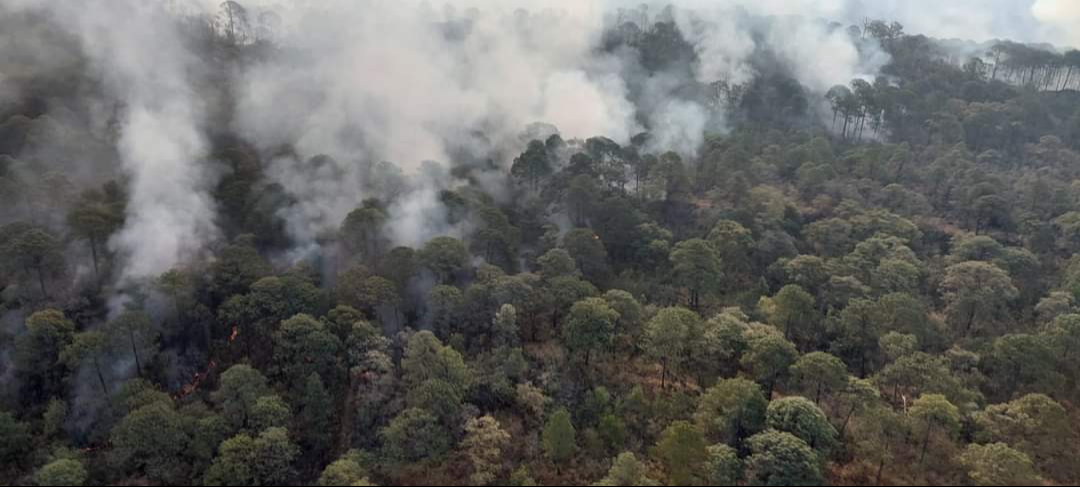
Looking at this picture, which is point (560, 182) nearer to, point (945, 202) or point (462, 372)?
point (462, 372)

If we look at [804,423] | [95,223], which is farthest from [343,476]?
[95,223]

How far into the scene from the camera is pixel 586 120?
76.8 meters

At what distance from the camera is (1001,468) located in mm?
28156

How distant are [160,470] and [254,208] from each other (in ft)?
80.9

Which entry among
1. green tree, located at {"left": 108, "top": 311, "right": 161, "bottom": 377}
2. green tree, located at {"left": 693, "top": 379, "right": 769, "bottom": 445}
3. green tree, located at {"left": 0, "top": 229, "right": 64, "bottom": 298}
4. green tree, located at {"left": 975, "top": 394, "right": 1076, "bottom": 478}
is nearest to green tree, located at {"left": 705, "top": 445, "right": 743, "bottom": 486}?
green tree, located at {"left": 693, "top": 379, "right": 769, "bottom": 445}

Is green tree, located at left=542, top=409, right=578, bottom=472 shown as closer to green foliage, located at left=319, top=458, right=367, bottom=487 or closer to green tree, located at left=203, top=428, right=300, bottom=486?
green foliage, located at left=319, top=458, right=367, bottom=487

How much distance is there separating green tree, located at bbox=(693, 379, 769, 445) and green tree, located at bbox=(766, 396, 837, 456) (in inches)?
40.8

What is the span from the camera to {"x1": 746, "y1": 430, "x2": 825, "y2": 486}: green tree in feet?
91.6

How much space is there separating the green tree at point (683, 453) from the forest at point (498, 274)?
4.4 inches

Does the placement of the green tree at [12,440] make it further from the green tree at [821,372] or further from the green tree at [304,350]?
the green tree at [821,372]

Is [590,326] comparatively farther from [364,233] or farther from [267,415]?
[364,233]

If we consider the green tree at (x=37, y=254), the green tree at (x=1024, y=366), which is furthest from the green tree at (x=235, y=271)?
the green tree at (x=1024, y=366)

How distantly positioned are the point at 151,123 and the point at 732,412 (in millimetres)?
52291

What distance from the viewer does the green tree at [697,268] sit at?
46500mm
